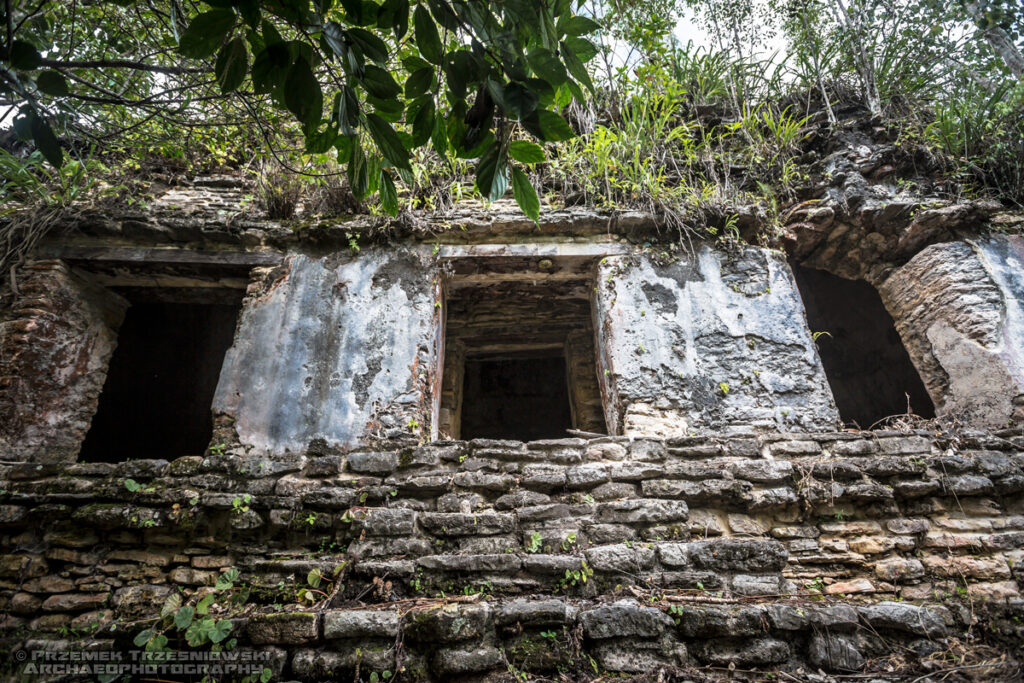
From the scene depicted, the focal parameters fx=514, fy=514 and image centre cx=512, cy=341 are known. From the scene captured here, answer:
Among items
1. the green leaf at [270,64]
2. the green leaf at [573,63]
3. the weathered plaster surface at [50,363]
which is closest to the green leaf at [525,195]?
the green leaf at [573,63]

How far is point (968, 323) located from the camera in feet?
12.1

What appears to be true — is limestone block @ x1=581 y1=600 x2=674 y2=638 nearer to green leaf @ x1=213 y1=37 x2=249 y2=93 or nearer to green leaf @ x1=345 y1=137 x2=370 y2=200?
green leaf @ x1=345 y1=137 x2=370 y2=200

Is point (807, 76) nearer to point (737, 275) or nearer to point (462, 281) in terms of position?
point (737, 275)

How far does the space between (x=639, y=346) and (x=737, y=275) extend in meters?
1.02

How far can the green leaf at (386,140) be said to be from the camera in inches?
56.2

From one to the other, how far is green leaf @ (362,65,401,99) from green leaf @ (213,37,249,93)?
32 centimetres

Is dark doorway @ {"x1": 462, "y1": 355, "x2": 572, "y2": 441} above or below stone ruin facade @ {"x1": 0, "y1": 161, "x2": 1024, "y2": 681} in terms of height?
above

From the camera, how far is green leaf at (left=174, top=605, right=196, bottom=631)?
2354 mm

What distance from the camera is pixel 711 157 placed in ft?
14.8

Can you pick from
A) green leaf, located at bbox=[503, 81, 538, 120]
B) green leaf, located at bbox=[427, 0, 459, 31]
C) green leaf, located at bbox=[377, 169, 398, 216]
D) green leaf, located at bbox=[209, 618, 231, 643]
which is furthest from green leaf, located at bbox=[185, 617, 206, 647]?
green leaf, located at bbox=[427, 0, 459, 31]

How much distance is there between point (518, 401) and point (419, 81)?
681 cm

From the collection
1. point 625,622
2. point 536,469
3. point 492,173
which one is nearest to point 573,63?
point 492,173

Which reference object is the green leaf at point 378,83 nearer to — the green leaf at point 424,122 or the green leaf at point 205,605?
the green leaf at point 424,122

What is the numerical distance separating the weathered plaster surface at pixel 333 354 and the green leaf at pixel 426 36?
2.38 metres
